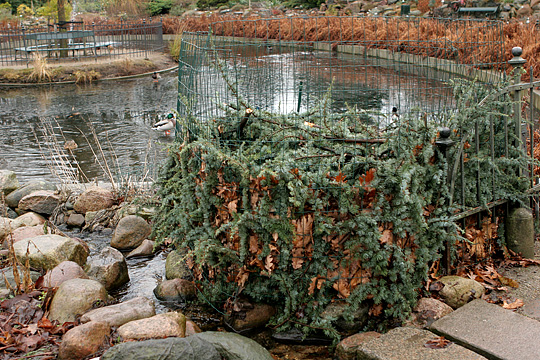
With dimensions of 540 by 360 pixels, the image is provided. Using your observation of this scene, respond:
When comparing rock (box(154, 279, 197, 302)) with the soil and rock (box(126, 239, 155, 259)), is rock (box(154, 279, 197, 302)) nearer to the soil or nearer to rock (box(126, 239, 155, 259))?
rock (box(126, 239, 155, 259))

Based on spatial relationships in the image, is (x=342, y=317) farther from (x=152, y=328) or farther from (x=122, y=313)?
(x=122, y=313)

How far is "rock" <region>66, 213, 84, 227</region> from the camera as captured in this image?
686cm

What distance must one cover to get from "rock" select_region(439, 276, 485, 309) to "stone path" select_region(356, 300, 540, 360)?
0.26 meters

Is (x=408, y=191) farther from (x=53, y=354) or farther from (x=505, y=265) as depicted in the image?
(x=53, y=354)

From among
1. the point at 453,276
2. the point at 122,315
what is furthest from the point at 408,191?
the point at 122,315

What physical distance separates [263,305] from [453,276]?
160 cm

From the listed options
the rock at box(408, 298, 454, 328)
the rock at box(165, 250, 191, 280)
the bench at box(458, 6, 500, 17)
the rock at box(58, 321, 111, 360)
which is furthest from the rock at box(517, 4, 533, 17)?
the rock at box(58, 321, 111, 360)

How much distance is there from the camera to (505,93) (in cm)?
486

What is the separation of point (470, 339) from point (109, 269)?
3.37 m

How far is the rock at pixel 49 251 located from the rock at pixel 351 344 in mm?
2846

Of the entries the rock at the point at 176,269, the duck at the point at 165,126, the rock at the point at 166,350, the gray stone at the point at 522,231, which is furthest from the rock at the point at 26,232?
the gray stone at the point at 522,231

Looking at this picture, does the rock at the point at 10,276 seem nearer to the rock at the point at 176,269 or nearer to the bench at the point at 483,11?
the rock at the point at 176,269

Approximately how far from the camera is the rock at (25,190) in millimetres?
7358

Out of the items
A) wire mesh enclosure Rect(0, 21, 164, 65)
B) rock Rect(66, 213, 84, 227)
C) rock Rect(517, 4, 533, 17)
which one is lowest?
rock Rect(66, 213, 84, 227)
